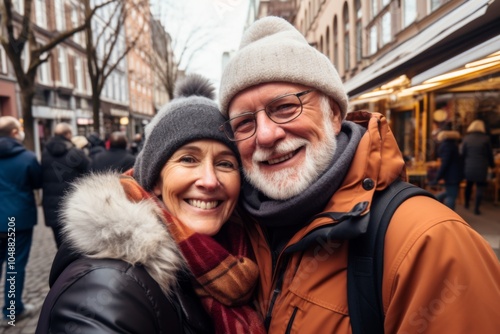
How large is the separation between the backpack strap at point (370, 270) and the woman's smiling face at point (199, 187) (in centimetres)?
65

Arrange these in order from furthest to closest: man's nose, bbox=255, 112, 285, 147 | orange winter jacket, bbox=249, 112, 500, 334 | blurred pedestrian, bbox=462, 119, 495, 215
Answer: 1. blurred pedestrian, bbox=462, 119, 495, 215
2. man's nose, bbox=255, 112, 285, 147
3. orange winter jacket, bbox=249, 112, 500, 334

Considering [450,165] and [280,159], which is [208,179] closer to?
[280,159]

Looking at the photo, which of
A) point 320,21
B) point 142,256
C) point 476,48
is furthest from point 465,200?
point 320,21

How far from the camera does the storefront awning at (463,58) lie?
252 centimetres

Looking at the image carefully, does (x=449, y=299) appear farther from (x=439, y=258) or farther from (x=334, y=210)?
(x=334, y=210)

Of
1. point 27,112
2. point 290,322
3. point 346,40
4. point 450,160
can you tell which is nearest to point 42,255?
point 27,112

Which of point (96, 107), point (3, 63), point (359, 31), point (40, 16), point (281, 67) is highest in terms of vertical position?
point (40, 16)

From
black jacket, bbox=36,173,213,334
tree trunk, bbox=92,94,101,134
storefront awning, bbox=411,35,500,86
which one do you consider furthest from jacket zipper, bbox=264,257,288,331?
tree trunk, bbox=92,94,101,134

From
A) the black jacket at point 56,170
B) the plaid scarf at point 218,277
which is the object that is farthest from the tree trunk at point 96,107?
the plaid scarf at point 218,277

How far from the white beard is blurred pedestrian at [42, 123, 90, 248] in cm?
Result: 367

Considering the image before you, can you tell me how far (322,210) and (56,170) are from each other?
14.4 feet

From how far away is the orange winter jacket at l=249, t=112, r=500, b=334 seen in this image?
94 centimetres

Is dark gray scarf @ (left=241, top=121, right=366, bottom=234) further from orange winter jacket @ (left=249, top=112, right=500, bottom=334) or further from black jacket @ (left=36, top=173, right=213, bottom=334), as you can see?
black jacket @ (left=36, top=173, right=213, bottom=334)

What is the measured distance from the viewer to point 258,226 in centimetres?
165
